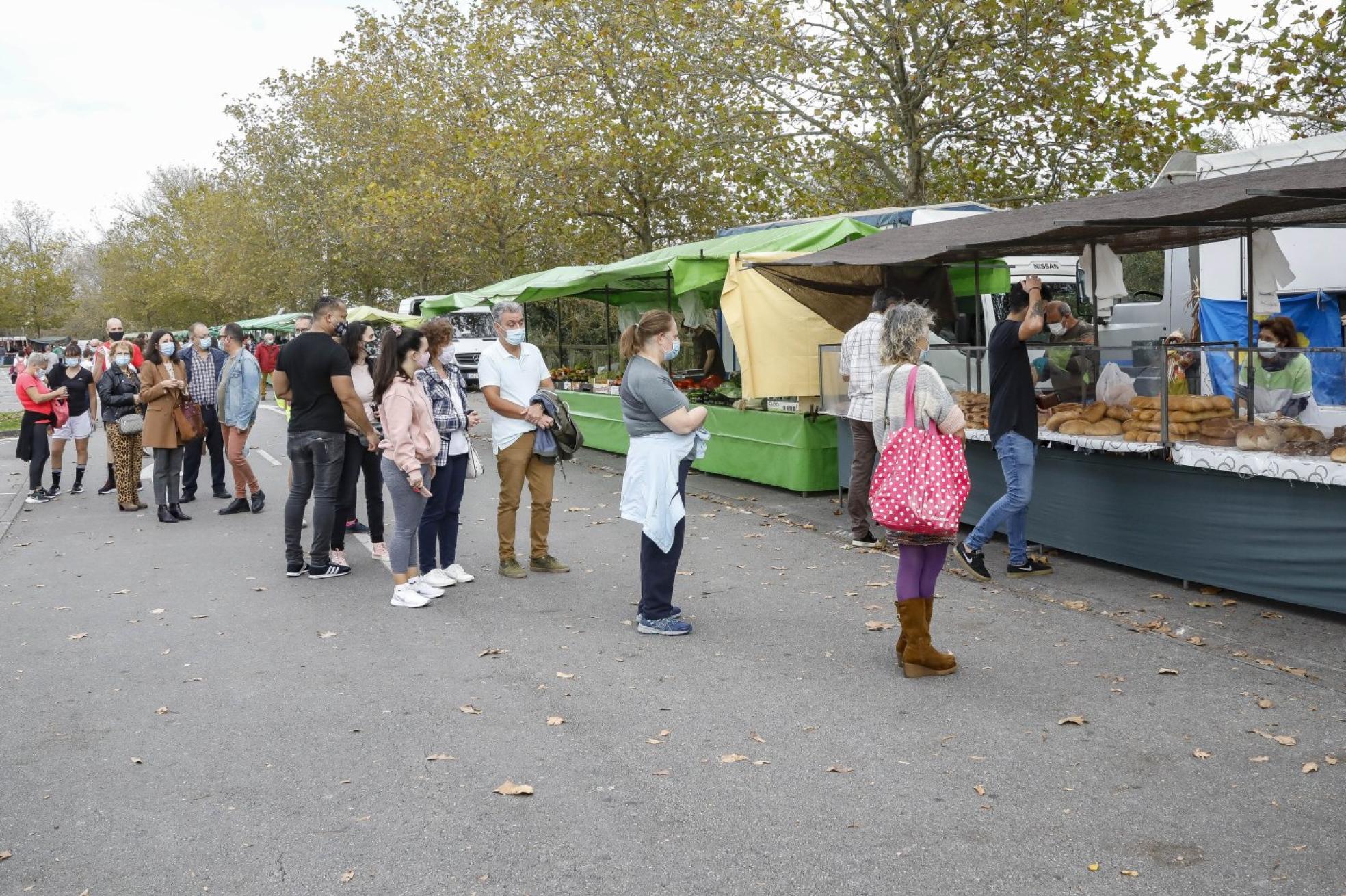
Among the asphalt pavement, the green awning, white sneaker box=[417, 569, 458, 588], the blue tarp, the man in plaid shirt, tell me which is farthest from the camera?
the blue tarp

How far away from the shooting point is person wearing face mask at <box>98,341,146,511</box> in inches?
466

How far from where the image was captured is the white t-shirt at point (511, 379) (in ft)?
26.0

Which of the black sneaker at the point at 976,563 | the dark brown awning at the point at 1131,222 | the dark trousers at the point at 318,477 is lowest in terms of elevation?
the black sneaker at the point at 976,563

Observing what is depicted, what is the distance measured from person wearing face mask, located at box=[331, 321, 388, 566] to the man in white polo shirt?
3.25 feet

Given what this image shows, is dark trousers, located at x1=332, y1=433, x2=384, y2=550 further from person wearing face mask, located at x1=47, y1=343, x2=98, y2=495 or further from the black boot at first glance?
person wearing face mask, located at x1=47, y1=343, x2=98, y2=495

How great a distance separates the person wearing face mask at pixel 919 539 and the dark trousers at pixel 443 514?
3301 millimetres

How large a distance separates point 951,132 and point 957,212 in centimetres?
375

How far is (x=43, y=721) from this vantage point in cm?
538

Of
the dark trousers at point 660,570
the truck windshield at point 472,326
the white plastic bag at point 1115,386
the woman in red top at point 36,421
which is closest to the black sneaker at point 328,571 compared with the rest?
the dark trousers at point 660,570

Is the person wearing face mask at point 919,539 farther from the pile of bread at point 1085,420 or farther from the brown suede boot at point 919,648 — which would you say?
the pile of bread at point 1085,420

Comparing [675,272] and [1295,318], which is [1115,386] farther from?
[1295,318]

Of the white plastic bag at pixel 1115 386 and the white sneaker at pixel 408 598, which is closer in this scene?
the white sneaker at pixel 408 598

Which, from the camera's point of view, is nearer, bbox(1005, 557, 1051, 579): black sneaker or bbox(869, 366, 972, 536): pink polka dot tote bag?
bbox(869, 366, 972, 536): pink polka dot tote bag

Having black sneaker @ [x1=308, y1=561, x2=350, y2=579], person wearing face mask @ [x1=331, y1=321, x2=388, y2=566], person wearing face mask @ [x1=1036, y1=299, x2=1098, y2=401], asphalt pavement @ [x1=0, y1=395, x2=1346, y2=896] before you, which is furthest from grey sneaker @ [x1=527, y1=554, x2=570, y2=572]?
person wearing face mask @ [x1=1036, y1=299, x2=1098, y2=401]
